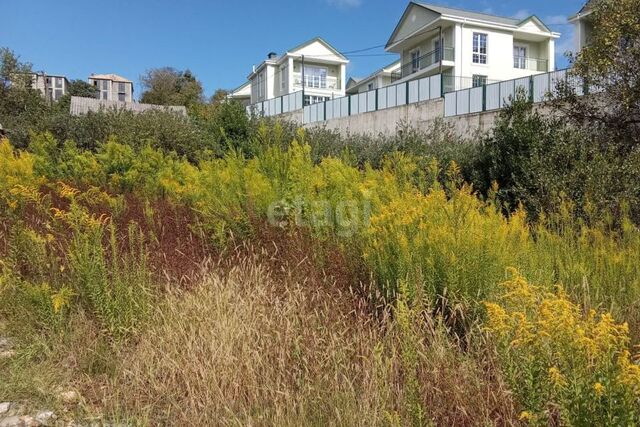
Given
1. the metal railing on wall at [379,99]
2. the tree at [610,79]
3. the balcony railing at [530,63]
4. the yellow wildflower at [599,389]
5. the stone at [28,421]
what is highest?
the balcony railing at [530,63]

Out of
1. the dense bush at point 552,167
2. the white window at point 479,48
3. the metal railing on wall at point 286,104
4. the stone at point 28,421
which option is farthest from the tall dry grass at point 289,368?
the white window at point 479,48

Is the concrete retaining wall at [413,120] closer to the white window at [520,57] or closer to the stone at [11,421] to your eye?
the stone at [11,421]

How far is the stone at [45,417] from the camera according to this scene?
2.40 metres

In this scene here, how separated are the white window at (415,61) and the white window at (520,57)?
6.53 m

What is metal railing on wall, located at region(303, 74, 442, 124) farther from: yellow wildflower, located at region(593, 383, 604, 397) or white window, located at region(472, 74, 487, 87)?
yellow wildflower, located at region(593, 383, 604, 397)

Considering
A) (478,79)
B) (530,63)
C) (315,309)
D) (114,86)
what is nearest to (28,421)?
(315,309)

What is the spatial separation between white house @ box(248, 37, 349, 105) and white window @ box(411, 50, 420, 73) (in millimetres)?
10234

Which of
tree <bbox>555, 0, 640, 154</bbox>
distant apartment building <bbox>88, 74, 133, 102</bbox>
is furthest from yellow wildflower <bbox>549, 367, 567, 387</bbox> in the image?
distant apartment building <bbox>88, 74, 133, 102</bbox>

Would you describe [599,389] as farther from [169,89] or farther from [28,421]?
[169,89]

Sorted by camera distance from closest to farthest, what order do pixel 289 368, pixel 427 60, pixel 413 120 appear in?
pixel 289 368
pixel 413 120
pixel 427 60

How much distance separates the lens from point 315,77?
155 feet

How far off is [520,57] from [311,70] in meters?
18.9

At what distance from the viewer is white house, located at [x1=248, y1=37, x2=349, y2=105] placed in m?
46.1

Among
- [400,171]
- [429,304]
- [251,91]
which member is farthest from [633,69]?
[251,91]
